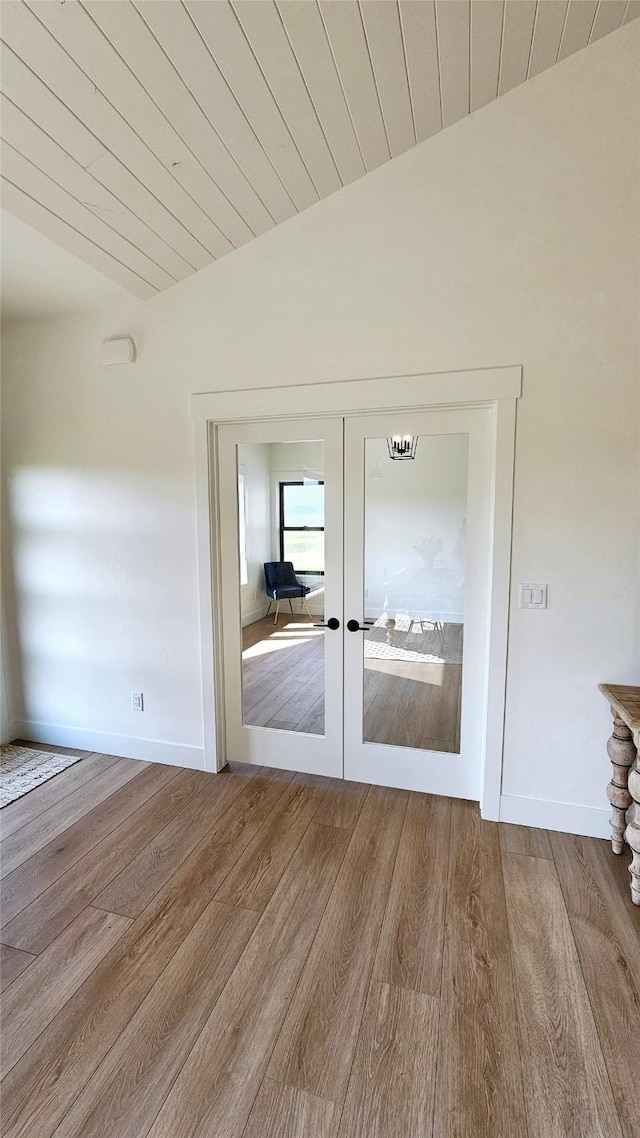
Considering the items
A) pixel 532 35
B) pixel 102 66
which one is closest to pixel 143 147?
pixel 102 66

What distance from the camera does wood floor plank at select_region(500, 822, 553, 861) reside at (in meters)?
2.21

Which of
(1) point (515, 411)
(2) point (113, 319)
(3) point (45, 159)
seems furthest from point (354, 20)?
(2) point (113, 319)

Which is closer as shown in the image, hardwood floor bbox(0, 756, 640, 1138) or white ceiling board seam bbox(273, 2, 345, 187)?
hardwood floor bbox(0, 756, 640, 1138)

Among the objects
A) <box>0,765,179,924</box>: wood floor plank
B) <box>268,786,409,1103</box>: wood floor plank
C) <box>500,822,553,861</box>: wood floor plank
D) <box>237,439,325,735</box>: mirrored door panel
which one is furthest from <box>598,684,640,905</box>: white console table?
<box>0,765,179,924</box>: wood floor plank

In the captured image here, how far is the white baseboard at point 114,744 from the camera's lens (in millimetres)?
2988

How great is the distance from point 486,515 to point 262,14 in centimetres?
201

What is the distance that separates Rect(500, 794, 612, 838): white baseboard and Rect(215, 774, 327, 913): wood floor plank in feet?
3.18

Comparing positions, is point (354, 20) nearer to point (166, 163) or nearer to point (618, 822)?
point (166, 163)

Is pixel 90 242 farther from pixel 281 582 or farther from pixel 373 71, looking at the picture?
pixel 281 582

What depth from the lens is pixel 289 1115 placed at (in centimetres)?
125

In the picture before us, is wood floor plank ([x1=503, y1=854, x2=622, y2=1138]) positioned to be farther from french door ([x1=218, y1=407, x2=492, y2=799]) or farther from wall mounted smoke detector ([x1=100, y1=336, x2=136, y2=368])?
wall mounted smoke detector ([x1=100, y1=336, x2=136, y2=368])

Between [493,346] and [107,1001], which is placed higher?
[493,346]

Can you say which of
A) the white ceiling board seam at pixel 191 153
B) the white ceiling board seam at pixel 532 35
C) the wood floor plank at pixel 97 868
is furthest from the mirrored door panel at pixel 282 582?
the white ceiling board seam at pixel 532 35

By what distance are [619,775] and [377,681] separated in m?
1.18
